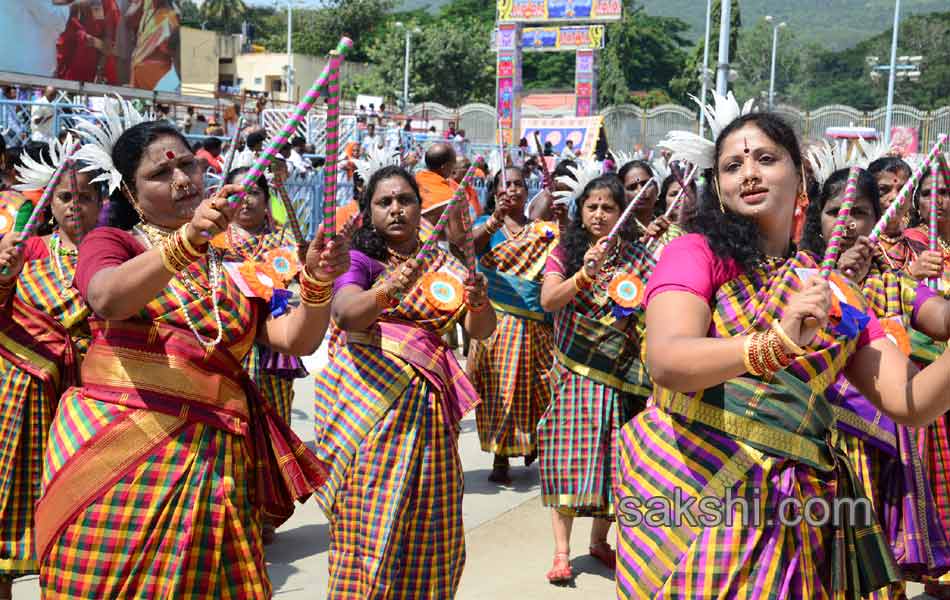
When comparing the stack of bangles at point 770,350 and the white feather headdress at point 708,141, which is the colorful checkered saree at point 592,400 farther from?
the stack of bangles at point 770,350

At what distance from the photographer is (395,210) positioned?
4605mm

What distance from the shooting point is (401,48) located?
→ 175 feet

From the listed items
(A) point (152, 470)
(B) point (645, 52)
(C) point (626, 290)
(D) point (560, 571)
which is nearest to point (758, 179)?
(A) point (152, 470)

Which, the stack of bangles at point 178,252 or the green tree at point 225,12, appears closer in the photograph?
the stack of bangles at point 178,252

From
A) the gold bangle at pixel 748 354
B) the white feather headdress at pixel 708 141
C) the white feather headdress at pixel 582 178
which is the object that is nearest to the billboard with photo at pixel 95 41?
the white feather headdress at pixel 582 178

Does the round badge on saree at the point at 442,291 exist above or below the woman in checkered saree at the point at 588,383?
above

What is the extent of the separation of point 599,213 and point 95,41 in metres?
26.5

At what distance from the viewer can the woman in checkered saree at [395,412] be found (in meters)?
4.18

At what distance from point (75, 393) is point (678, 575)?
1.80 meters

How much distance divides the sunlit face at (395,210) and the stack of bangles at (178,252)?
1923 millimetres

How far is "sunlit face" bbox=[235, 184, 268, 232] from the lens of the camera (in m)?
6.27

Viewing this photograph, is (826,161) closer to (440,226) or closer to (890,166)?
(890,166)

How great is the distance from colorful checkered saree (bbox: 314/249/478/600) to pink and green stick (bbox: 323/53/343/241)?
4.81ft

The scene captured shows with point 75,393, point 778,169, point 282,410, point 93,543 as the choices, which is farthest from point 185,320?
point 282,410
